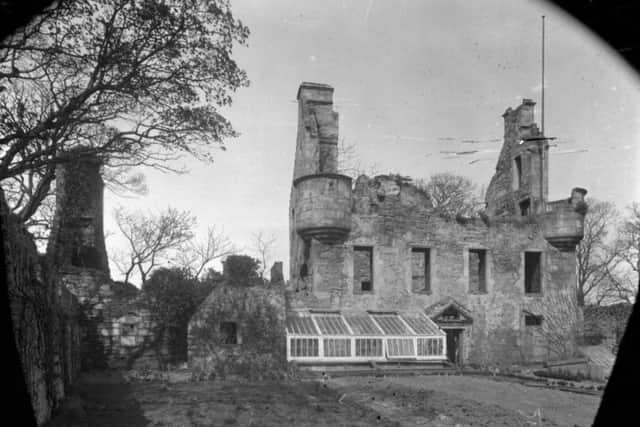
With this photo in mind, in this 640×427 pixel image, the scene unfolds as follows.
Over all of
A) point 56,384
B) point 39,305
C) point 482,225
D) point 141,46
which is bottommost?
point 56,384

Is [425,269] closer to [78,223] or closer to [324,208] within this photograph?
[324,208]

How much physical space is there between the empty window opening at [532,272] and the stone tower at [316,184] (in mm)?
10129

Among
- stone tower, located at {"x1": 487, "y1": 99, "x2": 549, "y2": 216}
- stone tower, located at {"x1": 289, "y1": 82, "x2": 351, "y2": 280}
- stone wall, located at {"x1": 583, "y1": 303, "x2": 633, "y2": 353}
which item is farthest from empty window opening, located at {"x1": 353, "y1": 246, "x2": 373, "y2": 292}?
stone wall, located at {"x1": 583, "y1": 303, "x2": 633, "y2": 353}

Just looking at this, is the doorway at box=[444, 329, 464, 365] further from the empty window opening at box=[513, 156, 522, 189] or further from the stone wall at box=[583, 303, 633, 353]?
the empty window opening at box=[513, 156, 522, 189]

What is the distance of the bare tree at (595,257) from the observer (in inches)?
1523

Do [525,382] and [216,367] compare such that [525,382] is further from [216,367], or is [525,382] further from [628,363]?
[628,363]

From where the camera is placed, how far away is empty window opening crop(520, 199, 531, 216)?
25.9 metres

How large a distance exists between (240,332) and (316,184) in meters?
6.82

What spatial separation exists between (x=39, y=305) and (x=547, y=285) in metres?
22.3

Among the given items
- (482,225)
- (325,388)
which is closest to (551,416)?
(325,388)

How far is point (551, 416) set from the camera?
973 cm

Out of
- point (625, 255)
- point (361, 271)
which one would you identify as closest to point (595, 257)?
point (625, 255)

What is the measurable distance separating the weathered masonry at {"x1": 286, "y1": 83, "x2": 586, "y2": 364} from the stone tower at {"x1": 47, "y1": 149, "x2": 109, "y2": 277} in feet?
28.3

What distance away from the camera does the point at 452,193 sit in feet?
141
